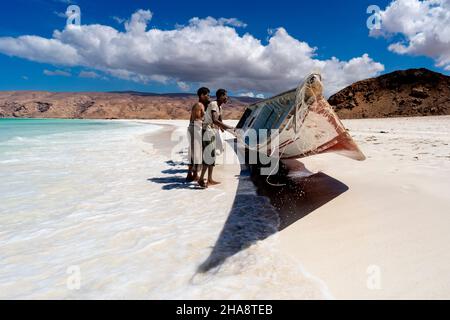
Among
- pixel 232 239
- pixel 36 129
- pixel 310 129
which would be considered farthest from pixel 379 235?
pixel 36 129

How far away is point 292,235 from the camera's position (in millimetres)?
3844

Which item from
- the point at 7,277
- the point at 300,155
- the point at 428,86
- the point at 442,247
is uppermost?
the point at 428,86

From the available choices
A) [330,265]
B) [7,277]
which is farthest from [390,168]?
[7,277]

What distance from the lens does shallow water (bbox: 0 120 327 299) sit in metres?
2.81

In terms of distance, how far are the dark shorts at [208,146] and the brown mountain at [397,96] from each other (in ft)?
130

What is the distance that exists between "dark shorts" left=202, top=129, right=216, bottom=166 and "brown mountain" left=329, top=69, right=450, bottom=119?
130 ft

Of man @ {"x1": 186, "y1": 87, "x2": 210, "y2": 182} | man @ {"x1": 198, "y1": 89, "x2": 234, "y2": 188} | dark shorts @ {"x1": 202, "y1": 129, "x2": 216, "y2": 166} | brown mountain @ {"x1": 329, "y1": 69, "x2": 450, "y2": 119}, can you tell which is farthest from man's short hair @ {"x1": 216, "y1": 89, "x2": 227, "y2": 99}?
brown mountain @ {"x1": 329, "y1": 69, "x2": 450, "y2": 119}

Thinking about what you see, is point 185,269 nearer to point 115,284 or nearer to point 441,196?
point 115,284

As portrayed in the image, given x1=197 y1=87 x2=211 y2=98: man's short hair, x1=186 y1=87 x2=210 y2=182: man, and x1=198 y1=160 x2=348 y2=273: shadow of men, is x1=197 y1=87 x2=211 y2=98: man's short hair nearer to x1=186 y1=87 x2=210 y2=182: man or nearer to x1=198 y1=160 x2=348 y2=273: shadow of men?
x1=186 y1=87 x2=210 y2=182: man

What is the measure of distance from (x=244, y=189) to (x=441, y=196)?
3384 millimetres

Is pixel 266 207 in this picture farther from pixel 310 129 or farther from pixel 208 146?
pixel 208 146

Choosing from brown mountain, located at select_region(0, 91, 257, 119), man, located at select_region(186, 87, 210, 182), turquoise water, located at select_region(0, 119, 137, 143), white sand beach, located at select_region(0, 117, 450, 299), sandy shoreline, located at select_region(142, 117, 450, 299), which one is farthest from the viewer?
brown mountain, located at select_region(0, 91, 257, 119)

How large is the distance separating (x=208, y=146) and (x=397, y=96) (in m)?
47.2

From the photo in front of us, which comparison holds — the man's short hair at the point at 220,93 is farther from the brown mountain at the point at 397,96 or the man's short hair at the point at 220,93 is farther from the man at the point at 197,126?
the brown mountain at the point at 397,96
